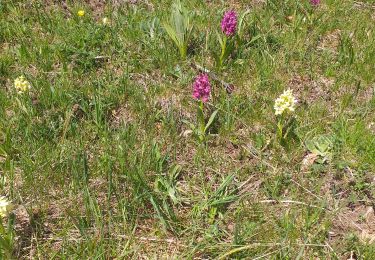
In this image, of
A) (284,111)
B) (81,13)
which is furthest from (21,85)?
(284,111)

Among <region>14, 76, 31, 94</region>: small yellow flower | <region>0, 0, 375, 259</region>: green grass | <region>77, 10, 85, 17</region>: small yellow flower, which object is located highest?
<region>77, 10, 85, 17</region>: small yellow flower

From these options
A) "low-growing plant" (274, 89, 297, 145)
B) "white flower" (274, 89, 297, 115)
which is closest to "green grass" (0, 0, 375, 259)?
"low-growing plant" (274, 89, 297, 145)

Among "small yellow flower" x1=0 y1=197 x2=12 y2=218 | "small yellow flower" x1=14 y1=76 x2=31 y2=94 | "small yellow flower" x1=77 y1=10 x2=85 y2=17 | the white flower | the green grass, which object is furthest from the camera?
"small yellow flower" x1=77 y1=10 x2=85 y2=17

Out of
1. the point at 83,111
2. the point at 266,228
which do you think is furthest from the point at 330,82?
the point at 83,111

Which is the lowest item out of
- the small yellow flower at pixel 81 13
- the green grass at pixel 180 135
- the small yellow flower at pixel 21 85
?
the green grass at pixel 180 135

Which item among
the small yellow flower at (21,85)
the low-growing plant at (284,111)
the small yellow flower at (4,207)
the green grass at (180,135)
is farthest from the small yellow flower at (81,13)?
the small yellow flower at (4,207)

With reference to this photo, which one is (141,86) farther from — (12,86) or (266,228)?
(266,228)

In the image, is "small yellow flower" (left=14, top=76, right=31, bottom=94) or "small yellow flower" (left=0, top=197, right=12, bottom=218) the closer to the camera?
"small yellow flower" (left=0, top=197, right=12, bottom=218)

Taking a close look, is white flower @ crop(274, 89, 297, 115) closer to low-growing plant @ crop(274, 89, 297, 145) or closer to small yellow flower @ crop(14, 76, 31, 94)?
low-growing plant @ crop(274, 89, 297, 145)

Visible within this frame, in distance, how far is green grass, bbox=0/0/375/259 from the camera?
2.50 metres

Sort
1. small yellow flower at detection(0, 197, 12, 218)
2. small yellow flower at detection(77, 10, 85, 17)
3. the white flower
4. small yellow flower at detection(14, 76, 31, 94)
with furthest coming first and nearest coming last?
small yellow flower at detection(77, 10, 85, 17) < small yellow flower at detection(14, 76, 31, 94) < the white flower < small yellow flower at detection(0, 197, 12, 218)

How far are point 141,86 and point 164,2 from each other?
1.14 metres

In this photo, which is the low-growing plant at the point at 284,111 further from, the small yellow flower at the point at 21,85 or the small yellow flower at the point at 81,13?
the small yellow flower at the point at 81,13

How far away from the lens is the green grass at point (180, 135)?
98.3 inches
